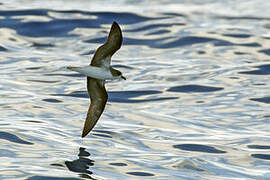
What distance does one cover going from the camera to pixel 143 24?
22359 millimetres

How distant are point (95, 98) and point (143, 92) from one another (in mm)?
5700

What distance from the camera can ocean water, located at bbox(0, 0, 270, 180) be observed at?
11.4 metres

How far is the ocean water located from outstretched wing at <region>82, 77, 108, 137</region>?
707 mm

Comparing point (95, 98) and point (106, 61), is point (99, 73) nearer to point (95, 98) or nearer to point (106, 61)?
point (106, 61)

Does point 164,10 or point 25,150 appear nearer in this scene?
point 25,150

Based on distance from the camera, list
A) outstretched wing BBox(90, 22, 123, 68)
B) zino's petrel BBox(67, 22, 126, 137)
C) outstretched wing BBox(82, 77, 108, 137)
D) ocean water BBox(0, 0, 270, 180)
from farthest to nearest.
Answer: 1. ocean water BBox(0, 0, 270, 180)
2. outstretched wing BBox(82, 77, 108, 137)
3. outstretched wing BBox(90, 22, 123, 68)
4. zino's petrel BBox(67, 22, 126, 137)

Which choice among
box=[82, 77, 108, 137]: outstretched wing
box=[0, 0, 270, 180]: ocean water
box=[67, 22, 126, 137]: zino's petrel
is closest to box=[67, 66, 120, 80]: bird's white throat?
box=[67, 22, 126, 137]: zino's petrel

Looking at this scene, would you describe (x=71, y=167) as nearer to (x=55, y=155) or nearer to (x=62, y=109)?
(x=55, y=155)

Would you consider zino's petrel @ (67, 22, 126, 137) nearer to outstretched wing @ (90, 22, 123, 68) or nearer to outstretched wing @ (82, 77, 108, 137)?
outstretched wing @ (90, 22, 123, 68)

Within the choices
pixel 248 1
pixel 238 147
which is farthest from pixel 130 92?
pixel 248 1

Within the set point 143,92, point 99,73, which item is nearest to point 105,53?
point 99,73

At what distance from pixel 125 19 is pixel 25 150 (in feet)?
37.9

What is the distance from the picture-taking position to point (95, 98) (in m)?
10.7

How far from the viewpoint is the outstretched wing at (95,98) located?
10.6 meters
